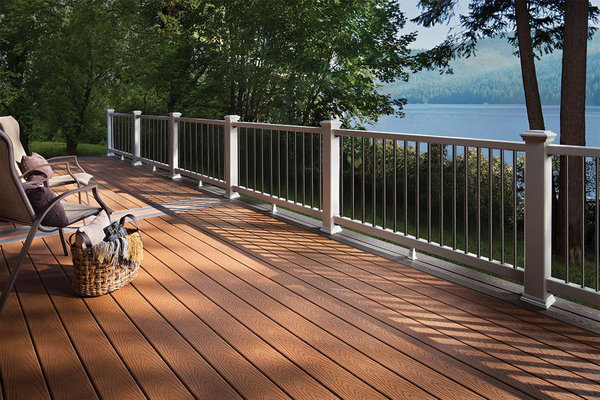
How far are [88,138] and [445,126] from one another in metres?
12.1

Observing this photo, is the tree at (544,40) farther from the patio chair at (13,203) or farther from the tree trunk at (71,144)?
the tree trunk at (71,144)

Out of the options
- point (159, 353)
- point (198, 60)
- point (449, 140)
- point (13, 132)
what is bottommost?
point (159, 353)

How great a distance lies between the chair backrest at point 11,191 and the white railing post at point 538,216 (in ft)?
9.11

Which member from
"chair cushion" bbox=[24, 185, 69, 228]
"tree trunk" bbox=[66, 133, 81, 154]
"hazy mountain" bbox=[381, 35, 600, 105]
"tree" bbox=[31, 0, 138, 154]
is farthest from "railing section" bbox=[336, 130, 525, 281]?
"tree trunk" bbox=[66, 133, 81, 154]

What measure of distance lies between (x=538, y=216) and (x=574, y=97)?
6.47 m

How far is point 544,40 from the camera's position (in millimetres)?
10086

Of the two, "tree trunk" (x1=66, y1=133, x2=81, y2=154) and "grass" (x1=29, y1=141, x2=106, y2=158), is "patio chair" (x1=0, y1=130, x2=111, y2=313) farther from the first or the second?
"grass" (x1=29, y1=141, x2=106, y2=158)

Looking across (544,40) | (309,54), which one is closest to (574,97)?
(544,40)

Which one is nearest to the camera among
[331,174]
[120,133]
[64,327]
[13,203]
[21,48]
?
[64,327]

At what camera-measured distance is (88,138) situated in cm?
1723

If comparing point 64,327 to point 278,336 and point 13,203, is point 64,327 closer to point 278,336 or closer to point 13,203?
point 13,203

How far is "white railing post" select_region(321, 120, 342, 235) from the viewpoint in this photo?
4.67 meters

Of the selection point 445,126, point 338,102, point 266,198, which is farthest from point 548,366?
point 445,126

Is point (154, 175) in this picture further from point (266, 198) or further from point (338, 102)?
point (338, 102)
